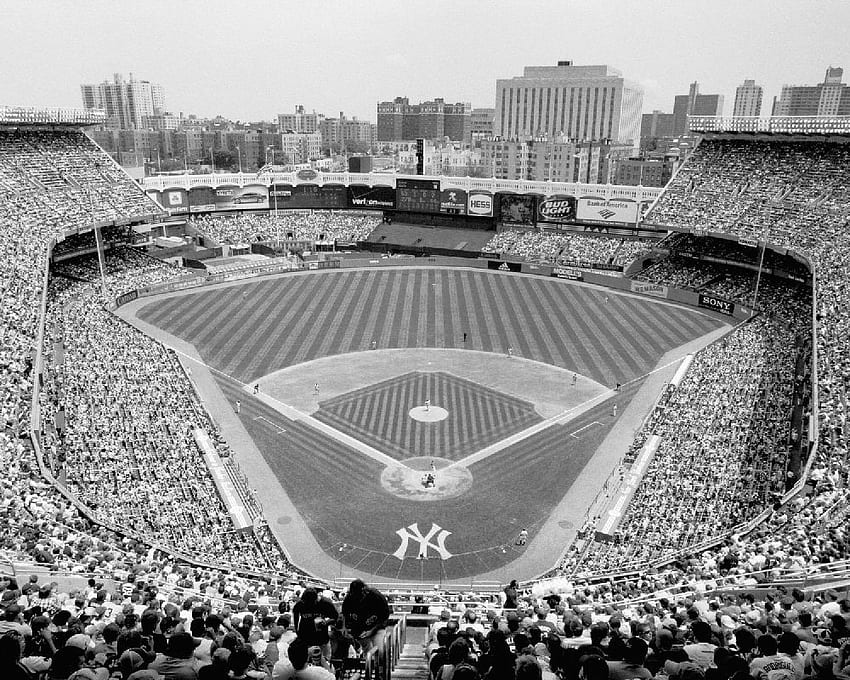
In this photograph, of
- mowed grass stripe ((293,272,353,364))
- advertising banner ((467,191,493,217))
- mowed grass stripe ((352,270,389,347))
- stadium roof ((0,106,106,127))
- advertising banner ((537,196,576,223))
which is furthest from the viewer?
advertising banner ((467,191,493,217))

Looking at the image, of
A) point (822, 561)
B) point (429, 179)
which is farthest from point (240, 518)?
point (429, 179)

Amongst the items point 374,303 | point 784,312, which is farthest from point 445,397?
point 784,312

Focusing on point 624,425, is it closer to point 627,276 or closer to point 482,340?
point 482,340

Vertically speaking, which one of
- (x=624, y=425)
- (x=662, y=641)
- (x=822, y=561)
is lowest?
(x=624, y=425)

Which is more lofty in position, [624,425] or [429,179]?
[429,179]

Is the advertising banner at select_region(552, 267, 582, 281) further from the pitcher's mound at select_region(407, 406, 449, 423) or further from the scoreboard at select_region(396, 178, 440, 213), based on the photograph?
the pitcher's mound at select_region(407, 406, 449, 423)

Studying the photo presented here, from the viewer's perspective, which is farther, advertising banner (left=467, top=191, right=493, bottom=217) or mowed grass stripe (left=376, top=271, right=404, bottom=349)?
advertising banner (left=467, top=191, right=493, bottom=217)

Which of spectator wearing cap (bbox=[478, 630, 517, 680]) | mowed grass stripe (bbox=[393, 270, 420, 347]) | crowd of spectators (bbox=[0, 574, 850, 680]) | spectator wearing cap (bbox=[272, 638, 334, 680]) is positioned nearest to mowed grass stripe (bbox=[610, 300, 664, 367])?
mowed grass stripe (bbox=[393, 270, 420, 347])
